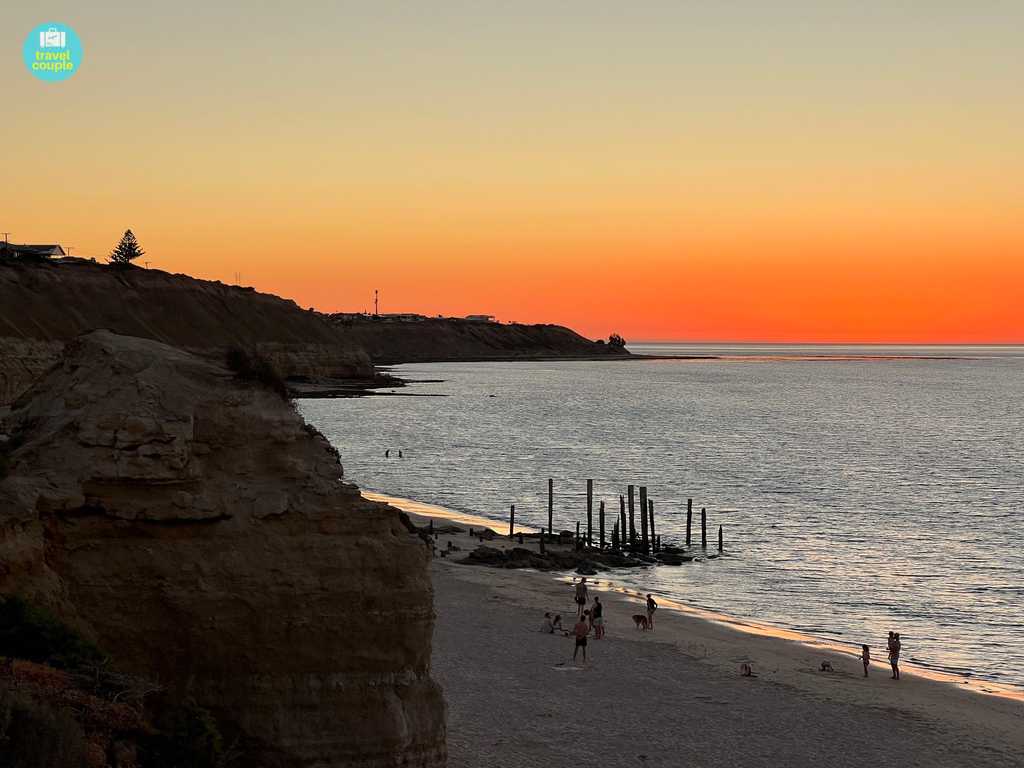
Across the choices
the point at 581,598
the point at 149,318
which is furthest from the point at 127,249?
the point at 581,598

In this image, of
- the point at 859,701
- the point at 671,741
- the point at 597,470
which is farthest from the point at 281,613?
the point at 597,470

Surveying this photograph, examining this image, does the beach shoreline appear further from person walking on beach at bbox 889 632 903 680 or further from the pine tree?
the pine tree

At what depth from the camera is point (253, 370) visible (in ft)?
45.4

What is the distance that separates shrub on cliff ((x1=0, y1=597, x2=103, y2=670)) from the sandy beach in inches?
300

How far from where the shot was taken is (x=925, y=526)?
53.3 metres

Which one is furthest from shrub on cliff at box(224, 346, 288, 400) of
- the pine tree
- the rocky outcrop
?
the pine tree

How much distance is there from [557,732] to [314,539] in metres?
9.22

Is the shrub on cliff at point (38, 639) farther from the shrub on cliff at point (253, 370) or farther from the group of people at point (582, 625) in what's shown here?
the group of people at point (582, 625)

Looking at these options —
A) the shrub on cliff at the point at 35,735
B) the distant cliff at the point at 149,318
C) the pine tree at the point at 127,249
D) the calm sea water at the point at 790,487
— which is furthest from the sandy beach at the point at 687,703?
the pine tree at the point at 127,249

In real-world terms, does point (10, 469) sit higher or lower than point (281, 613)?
higher

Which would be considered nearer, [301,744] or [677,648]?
[301,744]

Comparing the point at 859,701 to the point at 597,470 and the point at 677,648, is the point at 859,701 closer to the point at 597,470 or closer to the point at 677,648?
the point at 677,648

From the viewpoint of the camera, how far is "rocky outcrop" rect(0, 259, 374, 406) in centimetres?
8919

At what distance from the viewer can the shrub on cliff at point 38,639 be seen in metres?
11.5
